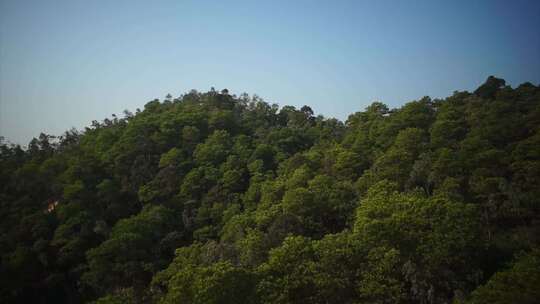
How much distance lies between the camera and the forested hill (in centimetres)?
1602

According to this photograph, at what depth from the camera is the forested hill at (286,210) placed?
1602cm

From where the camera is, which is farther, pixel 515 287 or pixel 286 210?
pixel 286 210

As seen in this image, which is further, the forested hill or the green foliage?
the forested hill

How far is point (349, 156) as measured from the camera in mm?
28453

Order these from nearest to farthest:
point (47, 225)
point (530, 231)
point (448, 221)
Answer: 1. point (448, 221)
2. point (530, 231)
3. point (47, 225)

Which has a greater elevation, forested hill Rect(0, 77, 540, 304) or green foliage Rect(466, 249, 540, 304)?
forested hill Rect(0, 77, 540, 304)

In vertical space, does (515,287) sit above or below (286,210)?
below

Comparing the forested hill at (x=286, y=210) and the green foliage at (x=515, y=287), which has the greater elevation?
the forested hill at (x=286, y=210)

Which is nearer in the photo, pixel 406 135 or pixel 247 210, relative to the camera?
pixel 247 210

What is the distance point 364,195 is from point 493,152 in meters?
7.31

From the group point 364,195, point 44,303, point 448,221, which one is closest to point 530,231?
point 448,221

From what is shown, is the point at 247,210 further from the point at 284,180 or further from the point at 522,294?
the point at 522,294

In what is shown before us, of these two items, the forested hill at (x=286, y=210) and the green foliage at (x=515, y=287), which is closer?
the green foliage at (x=515, y=287)

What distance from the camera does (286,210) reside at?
22.9 meters
